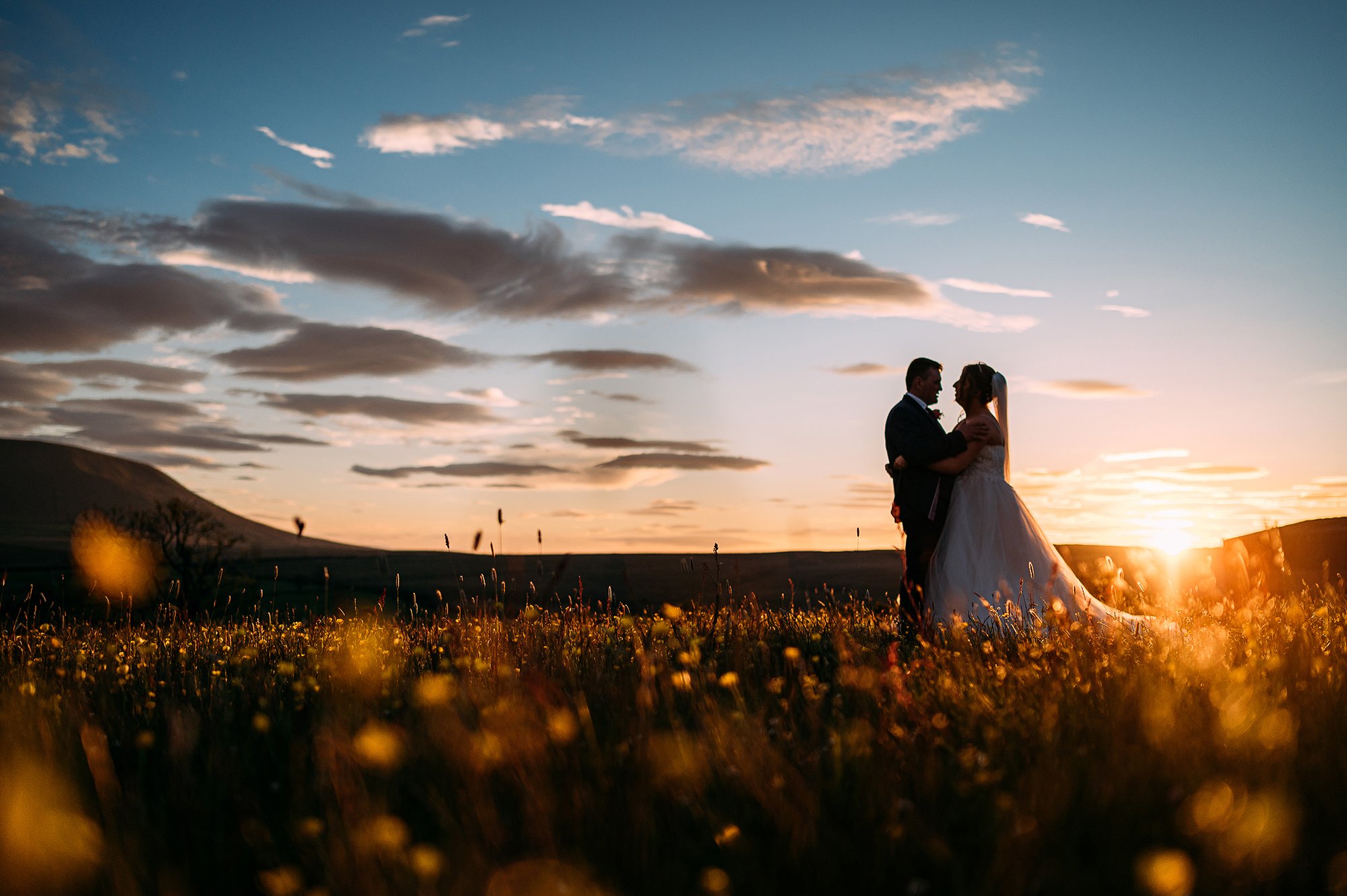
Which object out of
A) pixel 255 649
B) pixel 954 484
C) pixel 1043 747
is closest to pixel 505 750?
pixel 1043 747

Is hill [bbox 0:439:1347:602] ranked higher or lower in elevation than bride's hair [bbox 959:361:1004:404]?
lower

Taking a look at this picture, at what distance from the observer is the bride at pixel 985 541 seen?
8.86 metres

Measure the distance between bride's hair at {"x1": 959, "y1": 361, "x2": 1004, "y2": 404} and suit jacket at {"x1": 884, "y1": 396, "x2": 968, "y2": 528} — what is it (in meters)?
0.54

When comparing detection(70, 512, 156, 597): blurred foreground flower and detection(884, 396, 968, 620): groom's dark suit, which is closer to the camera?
detection(884, 396, 968, 620): groom's dark suit

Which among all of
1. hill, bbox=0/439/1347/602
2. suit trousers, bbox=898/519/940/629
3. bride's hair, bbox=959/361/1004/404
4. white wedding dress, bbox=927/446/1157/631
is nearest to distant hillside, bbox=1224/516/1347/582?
hill, bbox=0/439/1347/602

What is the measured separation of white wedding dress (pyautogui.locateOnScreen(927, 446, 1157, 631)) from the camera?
29.0 ft

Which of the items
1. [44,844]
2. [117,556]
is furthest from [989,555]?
[117,556]

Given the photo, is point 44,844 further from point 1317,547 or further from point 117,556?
point 117,556

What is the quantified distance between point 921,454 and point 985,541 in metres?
1.15

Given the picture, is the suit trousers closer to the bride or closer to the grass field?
the bride

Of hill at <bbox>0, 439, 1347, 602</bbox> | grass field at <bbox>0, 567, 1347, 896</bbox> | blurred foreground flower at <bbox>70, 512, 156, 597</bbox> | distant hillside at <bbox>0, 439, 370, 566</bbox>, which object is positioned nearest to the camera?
grass field at <bbox>0, 567, 1347, 896</bbox>

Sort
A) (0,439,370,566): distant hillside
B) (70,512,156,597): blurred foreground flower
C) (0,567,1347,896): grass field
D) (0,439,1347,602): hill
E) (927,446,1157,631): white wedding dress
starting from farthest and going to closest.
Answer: (0,439,370,566): distant hillside
(70,512,156,597): blurred foreground flower
(927,446,1157,631): white wedding dress
(0,439,1347,602): hill
(0,567,1347,896): grass field

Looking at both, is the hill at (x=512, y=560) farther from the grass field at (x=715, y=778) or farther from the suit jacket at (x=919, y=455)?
the suit jacket at (x=919, y=455)

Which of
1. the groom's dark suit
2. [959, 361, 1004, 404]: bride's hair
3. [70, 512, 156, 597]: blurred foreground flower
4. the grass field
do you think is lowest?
[70, 512, 156, 597]: blurred foreground flower
